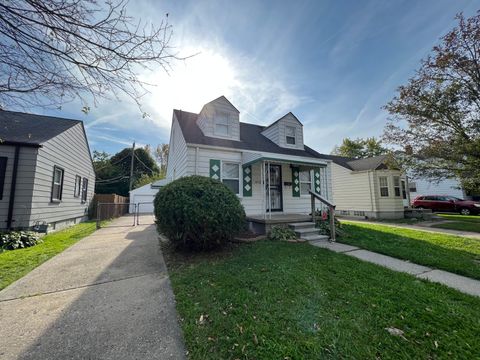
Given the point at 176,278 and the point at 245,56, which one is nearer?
the point at 176,278

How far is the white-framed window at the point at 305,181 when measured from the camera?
32.3ft

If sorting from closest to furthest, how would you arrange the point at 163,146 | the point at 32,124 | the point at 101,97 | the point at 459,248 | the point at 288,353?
the point at 288,353
the point at 101,97
the point at 459,248
the point at 32,124
the point at 163,146

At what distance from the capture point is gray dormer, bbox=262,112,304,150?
1063cm

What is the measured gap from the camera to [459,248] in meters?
5.79

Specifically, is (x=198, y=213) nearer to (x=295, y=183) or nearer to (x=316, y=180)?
(x=295, y=183)

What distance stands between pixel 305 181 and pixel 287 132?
284cm

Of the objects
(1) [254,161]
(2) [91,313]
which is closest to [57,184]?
(1) [254,161]

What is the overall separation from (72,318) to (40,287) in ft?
5.20

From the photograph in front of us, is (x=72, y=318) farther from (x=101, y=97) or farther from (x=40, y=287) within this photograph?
(x=101, y=97)

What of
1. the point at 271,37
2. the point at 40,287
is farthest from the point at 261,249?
the point at 271,37

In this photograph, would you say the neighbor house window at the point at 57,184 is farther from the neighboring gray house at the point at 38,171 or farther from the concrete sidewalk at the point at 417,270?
the concrete sidewalk at the point at 417,270

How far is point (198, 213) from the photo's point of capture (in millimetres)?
4688

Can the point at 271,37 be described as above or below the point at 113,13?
above

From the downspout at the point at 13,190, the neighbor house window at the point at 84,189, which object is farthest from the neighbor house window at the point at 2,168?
the neighbor house window at the point at 84,189
